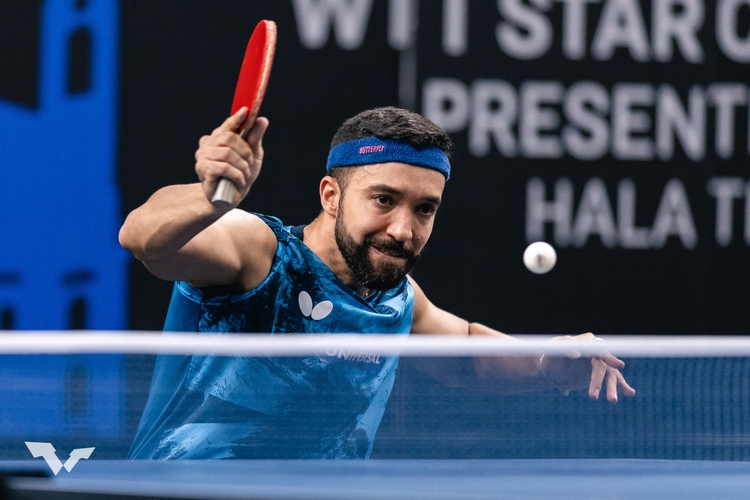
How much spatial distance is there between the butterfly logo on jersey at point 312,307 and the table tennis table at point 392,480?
20.8 inches

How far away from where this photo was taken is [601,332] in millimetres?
4559

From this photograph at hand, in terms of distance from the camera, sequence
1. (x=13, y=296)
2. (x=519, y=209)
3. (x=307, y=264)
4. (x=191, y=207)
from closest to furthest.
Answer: (x=191, y=207) < (x=307, y=264) < (x=13, y=296) < (x=519, y=209)

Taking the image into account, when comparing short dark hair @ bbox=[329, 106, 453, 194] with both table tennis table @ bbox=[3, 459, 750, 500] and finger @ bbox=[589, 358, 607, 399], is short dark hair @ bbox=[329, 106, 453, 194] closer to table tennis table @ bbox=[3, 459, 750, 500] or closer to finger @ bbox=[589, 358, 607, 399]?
finger @ bbox=[589, 358, 607, 399]

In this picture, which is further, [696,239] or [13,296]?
[696,239]

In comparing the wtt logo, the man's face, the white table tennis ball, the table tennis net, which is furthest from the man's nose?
the white table tennis ball

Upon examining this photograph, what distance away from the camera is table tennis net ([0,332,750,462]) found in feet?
5.82

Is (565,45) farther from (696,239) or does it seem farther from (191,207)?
(191,207)

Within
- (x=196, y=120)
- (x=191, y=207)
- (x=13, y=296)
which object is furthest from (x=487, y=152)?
(x=191, y=207)

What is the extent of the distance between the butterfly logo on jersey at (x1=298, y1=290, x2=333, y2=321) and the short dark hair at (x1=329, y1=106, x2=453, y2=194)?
29 cm

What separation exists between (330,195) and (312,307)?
33cm

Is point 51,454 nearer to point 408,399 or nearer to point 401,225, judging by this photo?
point 408,399

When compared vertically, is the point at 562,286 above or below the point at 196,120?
below

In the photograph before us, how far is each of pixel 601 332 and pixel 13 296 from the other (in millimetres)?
2507

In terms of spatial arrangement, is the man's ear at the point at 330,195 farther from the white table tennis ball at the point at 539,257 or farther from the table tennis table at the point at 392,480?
the white table tennis ball at the point at 539,257
